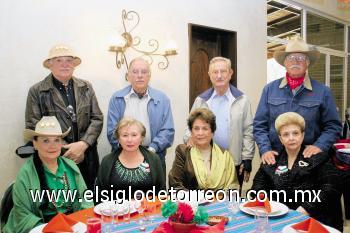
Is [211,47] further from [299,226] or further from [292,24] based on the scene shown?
[299,226]

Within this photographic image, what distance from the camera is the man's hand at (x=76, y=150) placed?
2516 millimetres

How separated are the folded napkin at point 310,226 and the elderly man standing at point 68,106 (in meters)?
1.65

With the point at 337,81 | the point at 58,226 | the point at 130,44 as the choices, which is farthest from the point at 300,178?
the point at 337,81

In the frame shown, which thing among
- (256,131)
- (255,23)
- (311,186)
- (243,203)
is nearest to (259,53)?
(255,23)

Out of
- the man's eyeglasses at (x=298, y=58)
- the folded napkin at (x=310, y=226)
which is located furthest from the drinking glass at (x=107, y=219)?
the man's eyeglasses at (x=298, y=58)

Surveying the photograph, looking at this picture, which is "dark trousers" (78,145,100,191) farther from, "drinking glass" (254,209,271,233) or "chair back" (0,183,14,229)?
"drinking glass" (254,209,271,233)

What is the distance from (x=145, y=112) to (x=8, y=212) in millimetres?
1291

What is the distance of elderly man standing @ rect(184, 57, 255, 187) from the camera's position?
2.88 m

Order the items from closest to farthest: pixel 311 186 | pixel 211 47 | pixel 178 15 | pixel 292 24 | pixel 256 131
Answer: pixel 311 186 < pixel 256 131 < pixel 178 15 < pixel 211 47 < pixel 292 24

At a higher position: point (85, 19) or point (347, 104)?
point (85, 19)

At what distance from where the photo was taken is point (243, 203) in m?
1.88

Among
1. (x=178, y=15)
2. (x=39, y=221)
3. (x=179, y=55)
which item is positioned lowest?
(x=39, y=221)

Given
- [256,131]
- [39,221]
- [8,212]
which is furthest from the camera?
[256,131]

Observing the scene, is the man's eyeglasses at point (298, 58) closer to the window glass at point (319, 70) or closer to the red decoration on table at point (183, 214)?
the red decoration on table at point (183, 214)
